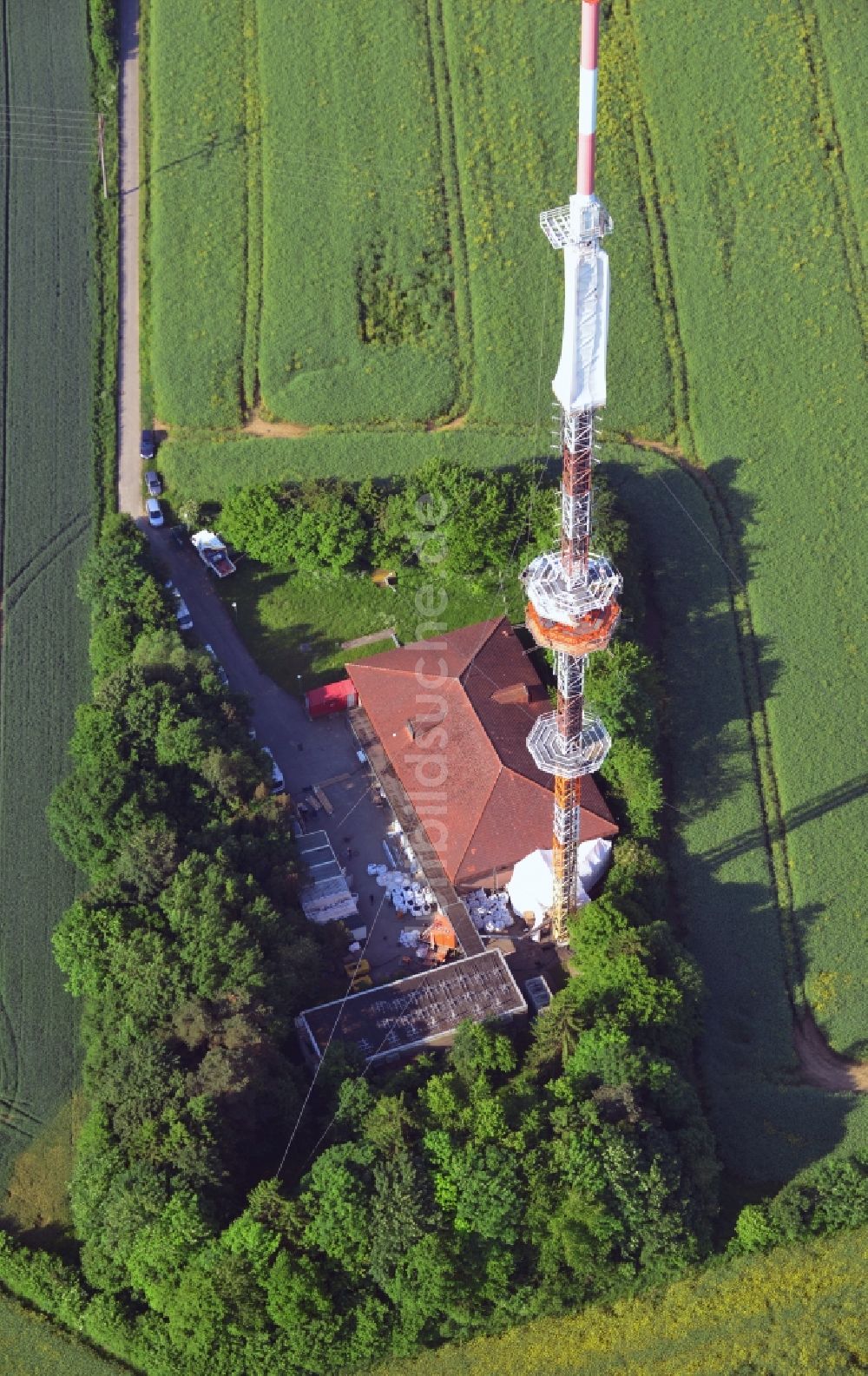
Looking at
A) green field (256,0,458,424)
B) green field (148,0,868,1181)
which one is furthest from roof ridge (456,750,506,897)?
green field (256,0,458,424)

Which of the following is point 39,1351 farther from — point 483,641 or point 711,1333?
point 483,641

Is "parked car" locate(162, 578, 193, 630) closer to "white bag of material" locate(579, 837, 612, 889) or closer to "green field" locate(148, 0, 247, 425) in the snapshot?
"green field" locate(148, 0, 247, 425)

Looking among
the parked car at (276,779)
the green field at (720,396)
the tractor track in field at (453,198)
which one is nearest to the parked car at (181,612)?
the green field at (720,396)

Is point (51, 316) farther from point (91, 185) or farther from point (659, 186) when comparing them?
point (659, 186)

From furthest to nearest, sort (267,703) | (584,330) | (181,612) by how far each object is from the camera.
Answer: (181,612), (267,703), (584,330)

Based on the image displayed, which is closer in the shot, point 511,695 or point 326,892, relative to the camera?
point 326,892

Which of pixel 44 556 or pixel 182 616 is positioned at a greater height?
pixel 44 556

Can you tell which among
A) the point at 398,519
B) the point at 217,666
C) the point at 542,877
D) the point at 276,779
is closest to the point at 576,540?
the point at 542,877
